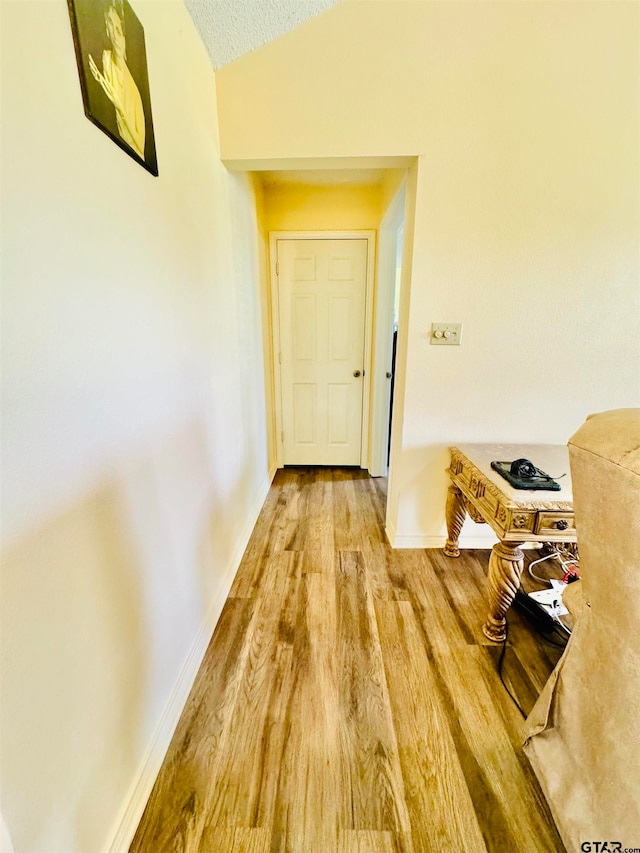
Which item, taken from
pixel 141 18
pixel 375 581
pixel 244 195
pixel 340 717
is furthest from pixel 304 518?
pixel 141 18

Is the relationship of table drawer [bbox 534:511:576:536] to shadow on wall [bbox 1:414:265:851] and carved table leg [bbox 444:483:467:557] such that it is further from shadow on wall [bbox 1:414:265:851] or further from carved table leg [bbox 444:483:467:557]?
shadow on wall [bbox 1:414:265:851]

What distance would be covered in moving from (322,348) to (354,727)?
2.43 metres

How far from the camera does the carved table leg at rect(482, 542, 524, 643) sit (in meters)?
1.24

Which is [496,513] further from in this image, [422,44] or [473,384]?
[422,44]

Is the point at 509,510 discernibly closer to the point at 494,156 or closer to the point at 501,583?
the point at 501,583

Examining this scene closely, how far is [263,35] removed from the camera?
1.38 m

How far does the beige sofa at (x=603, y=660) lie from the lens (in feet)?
1.91

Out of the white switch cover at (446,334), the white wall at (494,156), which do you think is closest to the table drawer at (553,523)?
the white wall at (494,156)

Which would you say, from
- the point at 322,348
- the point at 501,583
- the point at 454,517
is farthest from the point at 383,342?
the point at 501,583

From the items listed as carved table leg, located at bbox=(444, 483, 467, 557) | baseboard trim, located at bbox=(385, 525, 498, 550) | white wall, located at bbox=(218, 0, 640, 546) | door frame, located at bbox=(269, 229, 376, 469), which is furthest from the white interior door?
carved table leg, located at bbox=(444, 483, 467, 557)

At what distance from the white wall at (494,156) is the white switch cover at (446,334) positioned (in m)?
0.04

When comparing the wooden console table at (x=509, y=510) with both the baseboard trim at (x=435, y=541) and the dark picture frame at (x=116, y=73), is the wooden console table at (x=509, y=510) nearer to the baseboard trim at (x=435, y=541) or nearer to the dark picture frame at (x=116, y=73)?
the baseboard trim at (x=435, y=541)

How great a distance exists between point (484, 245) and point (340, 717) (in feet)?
6.55

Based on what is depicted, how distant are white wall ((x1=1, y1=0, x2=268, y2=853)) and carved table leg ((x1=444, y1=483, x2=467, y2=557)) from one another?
124cm
